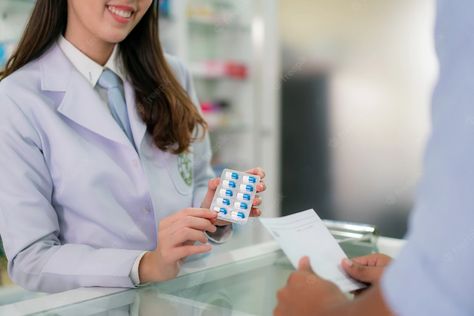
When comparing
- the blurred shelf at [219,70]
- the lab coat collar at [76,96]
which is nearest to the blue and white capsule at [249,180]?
the lab coat collar at [76,96]

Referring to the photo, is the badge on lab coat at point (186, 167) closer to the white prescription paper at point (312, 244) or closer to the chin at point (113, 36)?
the chin at point (113, 36)

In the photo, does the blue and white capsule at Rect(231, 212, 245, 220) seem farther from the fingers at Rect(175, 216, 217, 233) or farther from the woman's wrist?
the woman's wrist

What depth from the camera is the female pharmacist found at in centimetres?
107

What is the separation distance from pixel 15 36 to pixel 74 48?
1284 millimetres

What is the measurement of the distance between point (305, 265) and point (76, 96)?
709 mm

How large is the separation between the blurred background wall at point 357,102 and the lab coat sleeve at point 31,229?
100 inches

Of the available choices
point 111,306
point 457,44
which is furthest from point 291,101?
point 457,44

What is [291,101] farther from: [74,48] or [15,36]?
[74,48]

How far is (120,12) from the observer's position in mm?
1230

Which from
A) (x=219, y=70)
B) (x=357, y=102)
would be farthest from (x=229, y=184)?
(x=219, y=70)

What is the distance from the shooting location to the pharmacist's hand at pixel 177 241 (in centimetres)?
95

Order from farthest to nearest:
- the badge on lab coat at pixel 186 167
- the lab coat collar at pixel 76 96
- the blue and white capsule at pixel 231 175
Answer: the badge on lab coat at pixel 186 167 → the lab coat collar at pixel 76 96 → the blue and white capsule at pixel 231 175

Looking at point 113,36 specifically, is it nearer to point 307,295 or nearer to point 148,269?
point 148,269

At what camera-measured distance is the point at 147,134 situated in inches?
54.2
